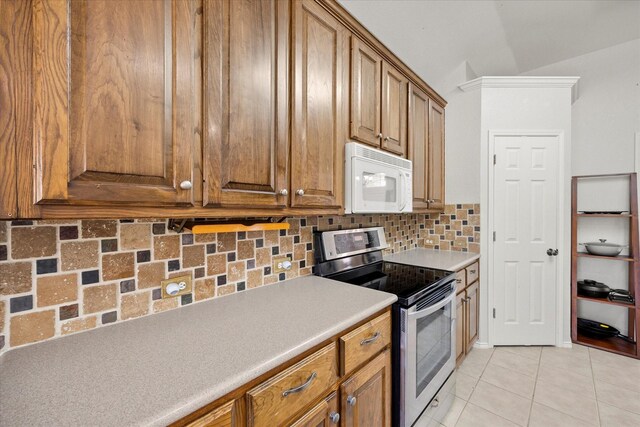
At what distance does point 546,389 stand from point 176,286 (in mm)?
2552

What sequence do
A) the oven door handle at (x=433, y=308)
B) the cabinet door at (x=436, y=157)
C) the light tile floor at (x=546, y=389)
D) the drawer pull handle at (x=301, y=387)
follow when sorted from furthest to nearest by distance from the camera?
the cabinet door at (x=436, y=157)
the light tile floor at (x=546, y=389)
the oven door handle at (x=433, y=308)
the drawer pull handle at (x=301, y=387)

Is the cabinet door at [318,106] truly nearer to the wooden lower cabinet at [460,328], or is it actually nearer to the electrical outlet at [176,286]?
the electrical outlet at [176,286]

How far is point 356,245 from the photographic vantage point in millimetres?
1965

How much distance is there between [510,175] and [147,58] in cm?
290

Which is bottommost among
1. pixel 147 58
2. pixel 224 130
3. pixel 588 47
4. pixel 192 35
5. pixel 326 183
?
pixel 326 183

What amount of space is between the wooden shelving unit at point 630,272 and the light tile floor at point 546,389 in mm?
127

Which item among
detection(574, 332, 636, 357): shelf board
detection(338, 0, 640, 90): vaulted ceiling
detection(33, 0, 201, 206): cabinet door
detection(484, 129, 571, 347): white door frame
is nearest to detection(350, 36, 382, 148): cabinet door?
detection(338, 0, 640, 90): vaulted ceiling

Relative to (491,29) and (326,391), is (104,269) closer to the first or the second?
(326,391)

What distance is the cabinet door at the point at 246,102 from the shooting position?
36.6 inches

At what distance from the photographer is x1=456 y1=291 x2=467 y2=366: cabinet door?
84.4 inches

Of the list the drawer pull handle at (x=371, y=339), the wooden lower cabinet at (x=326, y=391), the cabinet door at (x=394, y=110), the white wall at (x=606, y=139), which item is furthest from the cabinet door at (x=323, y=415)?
the white wall at (x=606, y=139)

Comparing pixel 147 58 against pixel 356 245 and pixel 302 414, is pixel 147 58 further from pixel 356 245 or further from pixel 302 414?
pixel 356 245

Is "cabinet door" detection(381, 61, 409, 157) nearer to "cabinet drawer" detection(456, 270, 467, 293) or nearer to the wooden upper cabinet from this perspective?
the wooden upper cabinet

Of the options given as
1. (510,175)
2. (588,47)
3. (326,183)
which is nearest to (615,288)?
(510,175)
